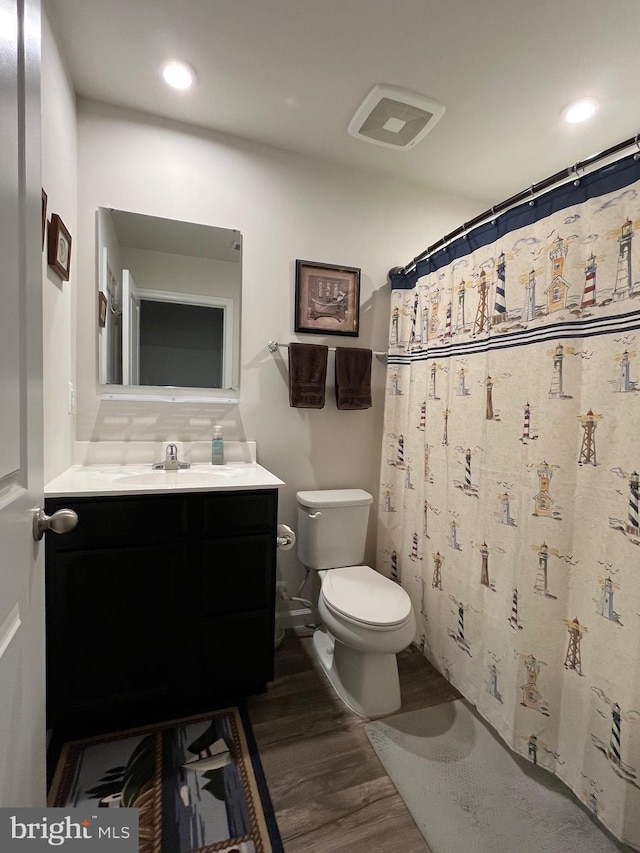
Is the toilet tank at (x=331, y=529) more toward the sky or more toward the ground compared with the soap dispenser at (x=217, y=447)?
more toward the ground

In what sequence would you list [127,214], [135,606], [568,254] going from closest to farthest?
[568,254] < [135,606] < [127,214]

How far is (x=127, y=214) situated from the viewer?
1691 mm

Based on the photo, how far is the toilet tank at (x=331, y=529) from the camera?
1.83 m

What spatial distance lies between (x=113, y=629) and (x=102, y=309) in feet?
4.31

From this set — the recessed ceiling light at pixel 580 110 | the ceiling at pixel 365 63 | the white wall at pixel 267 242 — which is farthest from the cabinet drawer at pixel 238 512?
the recessed ceiling light at pixel 580 110

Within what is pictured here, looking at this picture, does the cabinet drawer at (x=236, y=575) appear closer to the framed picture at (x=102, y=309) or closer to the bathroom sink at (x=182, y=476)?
the bathroom sink at (x=182, y=476)

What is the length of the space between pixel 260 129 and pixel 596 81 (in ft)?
4.55

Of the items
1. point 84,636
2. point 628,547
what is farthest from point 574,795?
point 84,636

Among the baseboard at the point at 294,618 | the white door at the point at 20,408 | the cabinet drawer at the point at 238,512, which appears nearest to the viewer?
the white door at the point at 20,408

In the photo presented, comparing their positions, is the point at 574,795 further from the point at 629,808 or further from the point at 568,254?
the point at 568,254

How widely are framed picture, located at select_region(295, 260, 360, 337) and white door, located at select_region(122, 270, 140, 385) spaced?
769mm

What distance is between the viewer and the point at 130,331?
5.71 ft

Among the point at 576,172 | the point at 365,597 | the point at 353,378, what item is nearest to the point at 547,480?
the point at 365,597

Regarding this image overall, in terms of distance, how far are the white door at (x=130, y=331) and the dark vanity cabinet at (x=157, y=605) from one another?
0.71 meters
